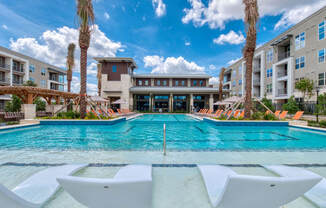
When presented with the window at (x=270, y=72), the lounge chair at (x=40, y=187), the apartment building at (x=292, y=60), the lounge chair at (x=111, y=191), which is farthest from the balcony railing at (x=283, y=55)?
the lounge chair at (x=40, y=187)

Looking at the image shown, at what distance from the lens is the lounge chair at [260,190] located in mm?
1304

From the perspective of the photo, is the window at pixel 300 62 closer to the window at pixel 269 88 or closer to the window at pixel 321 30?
the window at pixel 321 30

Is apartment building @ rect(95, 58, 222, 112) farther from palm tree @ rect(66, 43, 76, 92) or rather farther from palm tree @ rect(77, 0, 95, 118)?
palm tree @ rect(77, 0, 95, 118)

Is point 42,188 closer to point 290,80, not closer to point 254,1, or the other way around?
point 254,1

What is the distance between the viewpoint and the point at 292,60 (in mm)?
22562

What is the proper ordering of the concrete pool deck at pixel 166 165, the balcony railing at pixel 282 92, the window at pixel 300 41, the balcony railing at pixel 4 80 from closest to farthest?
1. the concrete pool deck at pixel 166 165
2. the window at pixel 300 41
3. the balcony railing at pixel 282 92
4. the balcony railing at pixel 4 80

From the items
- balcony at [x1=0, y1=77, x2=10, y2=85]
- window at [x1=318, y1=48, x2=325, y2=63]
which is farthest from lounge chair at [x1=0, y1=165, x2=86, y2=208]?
balcony at [x1=0, y1=77, x2=10, y2=85]

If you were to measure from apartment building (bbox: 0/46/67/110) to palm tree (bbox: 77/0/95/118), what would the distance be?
92.0 feet

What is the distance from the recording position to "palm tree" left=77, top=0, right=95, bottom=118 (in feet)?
41.8

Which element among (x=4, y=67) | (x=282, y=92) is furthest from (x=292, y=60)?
(x=4, y=67)

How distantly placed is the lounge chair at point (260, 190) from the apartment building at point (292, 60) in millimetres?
24165

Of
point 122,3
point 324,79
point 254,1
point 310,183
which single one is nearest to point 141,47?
point 122,3

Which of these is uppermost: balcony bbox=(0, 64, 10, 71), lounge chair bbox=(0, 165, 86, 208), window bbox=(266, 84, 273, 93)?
balcony bbox=(0, 64, 10, 71)

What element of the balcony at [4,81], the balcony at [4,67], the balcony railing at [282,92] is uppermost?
the balcony at [4,67]
